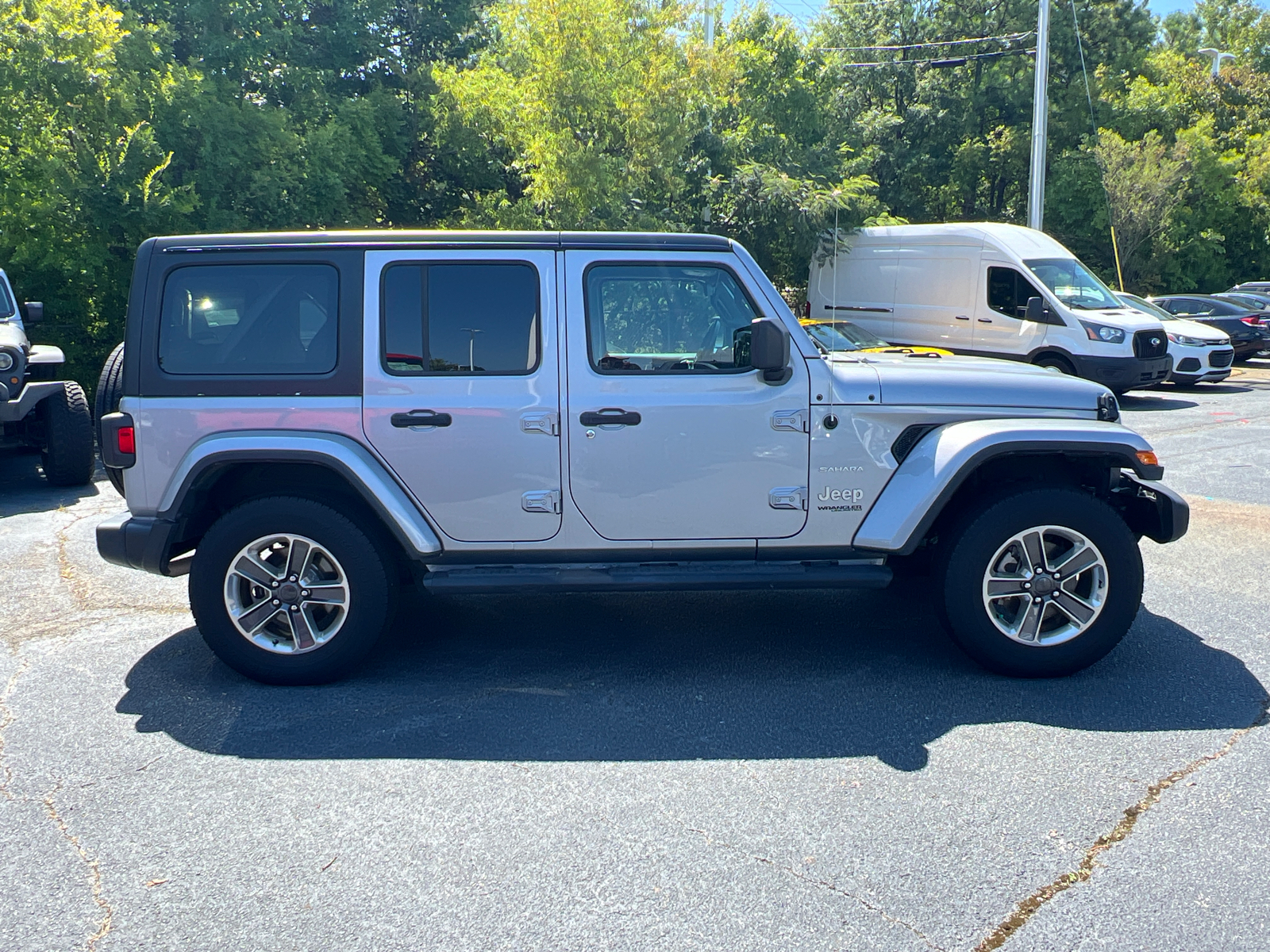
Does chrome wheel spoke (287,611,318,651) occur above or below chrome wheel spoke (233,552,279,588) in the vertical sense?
below

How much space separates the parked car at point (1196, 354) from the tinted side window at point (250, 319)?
14686 mm

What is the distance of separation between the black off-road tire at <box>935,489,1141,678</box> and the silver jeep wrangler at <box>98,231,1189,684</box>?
0.03 feet

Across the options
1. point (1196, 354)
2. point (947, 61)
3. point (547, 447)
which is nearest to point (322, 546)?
point (547, 447)

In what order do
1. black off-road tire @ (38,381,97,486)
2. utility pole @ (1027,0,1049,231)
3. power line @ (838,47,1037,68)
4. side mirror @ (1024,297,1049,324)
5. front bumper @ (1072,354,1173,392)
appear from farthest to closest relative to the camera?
power line @ (838,47,1037,68), utility pole @ (1027,0,1049,231), front bumper @ (1072,354,1173,392), side mirror @ (1024,297,1049,324), black off-road tire @ (38,381,97,486)

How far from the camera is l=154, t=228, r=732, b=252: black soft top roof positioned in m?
4.87

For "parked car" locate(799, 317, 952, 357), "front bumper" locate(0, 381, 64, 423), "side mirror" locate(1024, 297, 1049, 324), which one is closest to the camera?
"front bumper" locate(0, 381, 64, 423)

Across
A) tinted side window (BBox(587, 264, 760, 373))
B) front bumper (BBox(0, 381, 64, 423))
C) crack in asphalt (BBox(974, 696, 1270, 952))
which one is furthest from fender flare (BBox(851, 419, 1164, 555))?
front bumper (BBox(0, 381, 64, 423))

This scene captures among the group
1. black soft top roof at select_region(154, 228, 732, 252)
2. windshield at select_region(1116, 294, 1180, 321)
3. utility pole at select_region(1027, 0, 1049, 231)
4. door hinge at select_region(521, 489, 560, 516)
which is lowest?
door hinge at select_region(521, 489, 560, 516)

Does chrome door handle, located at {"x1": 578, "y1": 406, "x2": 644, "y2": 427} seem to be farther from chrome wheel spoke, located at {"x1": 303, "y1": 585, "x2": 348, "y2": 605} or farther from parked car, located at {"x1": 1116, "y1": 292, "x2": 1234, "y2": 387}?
parked car, located at {"x1": 1116, "y1": 292, "x2": 1234, "y2": 387}

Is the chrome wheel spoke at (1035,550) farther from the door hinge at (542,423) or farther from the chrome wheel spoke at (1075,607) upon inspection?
the door hinge at (542,423)

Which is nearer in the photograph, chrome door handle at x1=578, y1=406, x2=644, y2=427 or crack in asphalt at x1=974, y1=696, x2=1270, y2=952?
crack in asphalt at x1=974, y1=696, x2=1270, y2=952

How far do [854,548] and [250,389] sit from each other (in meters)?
2.67

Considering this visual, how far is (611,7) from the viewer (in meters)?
18.2

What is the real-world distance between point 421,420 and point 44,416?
641cm
